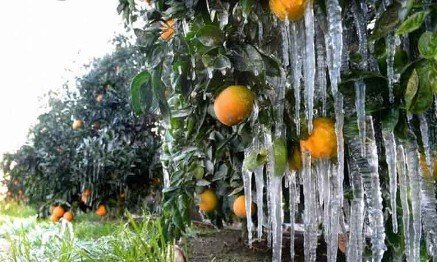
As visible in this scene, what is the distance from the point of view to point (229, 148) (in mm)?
1716

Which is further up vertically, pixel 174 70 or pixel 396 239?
pixel 174 70

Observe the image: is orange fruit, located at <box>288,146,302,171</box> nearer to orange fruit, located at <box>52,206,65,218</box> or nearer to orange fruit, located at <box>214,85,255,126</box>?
orange fruit, located at <box>214,85,255,126</box>

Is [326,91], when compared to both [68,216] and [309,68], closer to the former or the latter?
[309,68]

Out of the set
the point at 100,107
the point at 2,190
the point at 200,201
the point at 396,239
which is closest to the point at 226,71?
the point at 396,239

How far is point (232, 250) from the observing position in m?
2.72

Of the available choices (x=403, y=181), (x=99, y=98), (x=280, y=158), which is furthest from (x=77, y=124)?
(x=403, y=181)

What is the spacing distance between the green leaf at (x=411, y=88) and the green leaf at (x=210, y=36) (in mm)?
432

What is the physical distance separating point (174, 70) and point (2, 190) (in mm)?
7078

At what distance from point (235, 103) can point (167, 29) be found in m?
0.46

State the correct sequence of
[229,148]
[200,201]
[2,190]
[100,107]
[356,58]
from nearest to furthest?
[356,58] → [229,148] → [200,201] → [100,107] → [2,190]

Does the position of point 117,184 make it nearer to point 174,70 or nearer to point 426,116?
point 174,70

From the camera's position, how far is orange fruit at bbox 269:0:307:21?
930 mm

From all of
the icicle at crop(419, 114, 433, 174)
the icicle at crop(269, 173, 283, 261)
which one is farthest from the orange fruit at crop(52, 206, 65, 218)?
the icicle at crop(419, 114, 433, 174)

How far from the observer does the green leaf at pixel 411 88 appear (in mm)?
843
